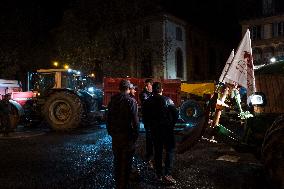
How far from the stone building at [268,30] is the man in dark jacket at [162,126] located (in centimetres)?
3069

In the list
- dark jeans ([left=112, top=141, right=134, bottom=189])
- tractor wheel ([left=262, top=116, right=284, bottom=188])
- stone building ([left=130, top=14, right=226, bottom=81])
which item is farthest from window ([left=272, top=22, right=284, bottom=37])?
dark jeans ([left=112, top=141, right=134, bottom=189])

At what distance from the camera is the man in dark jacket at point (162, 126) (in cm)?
660

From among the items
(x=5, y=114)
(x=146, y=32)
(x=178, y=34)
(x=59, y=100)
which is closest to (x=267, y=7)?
(x=178, y=34)

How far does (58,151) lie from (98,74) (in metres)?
6.88

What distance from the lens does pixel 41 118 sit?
16.1m

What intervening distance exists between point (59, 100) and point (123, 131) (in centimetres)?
985

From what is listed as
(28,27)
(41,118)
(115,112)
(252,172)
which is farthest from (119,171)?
(28,27)

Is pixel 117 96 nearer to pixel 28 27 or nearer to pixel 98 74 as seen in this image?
pixel 98 74

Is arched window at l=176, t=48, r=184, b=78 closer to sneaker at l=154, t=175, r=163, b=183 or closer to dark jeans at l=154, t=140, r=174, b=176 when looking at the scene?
sneaker at l=154, t=175, r=163, b=183

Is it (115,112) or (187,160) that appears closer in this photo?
(115,112)

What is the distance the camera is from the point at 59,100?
48.7 feet

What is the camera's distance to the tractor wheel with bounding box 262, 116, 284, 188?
534cm

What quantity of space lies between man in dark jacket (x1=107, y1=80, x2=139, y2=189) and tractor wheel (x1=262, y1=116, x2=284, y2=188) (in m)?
2.02

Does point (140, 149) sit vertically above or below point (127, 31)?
below
